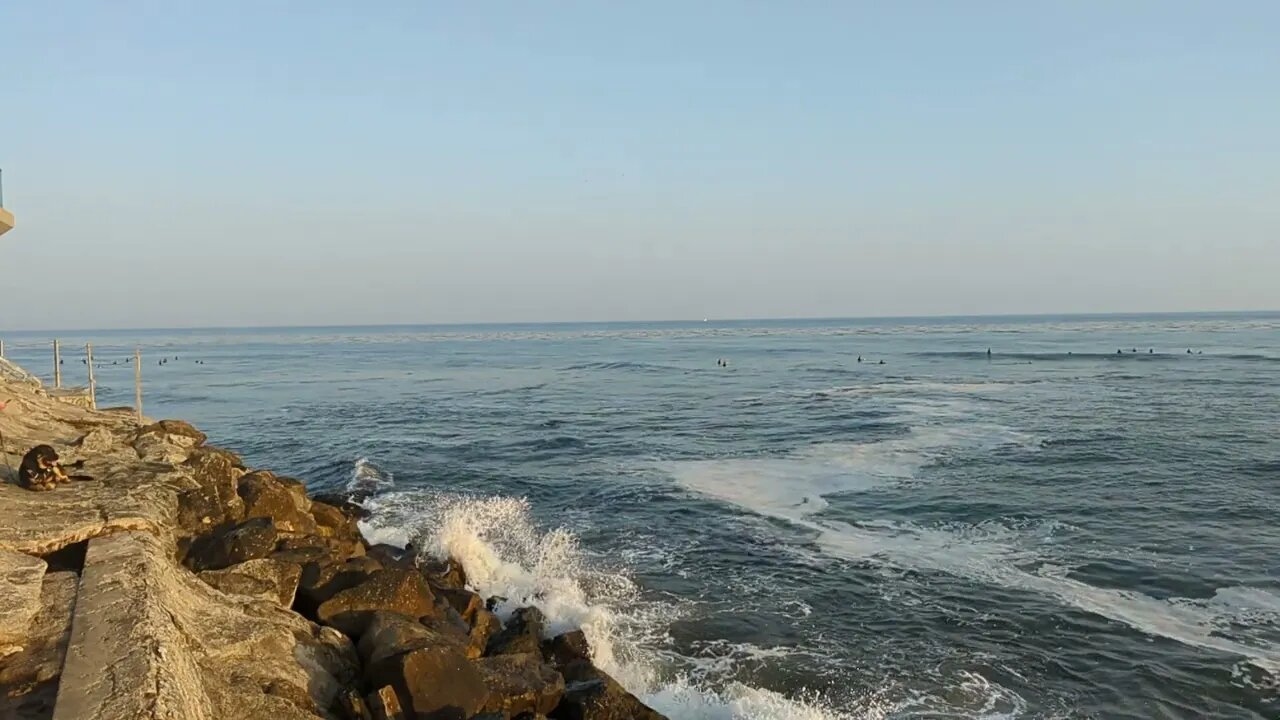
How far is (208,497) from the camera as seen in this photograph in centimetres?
1138

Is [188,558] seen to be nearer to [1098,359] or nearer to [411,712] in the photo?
[411,712]

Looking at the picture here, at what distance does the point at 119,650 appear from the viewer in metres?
5.94

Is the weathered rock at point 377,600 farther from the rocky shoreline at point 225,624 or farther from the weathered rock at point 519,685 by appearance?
the weathered rock at point 519,685

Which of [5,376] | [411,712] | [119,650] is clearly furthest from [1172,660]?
[5,376]

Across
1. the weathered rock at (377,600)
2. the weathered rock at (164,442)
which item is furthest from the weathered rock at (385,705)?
the weathered rock at (164,442)

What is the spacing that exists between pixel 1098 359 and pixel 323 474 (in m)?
66.4

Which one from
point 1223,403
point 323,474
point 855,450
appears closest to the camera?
point 323,474

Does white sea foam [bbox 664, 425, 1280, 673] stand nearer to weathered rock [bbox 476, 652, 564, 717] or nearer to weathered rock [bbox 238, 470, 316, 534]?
weathered rock [bbox 476, 652, 564, 717]

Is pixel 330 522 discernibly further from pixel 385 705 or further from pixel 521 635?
pixel 385 705

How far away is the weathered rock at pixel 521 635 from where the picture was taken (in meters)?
10.1

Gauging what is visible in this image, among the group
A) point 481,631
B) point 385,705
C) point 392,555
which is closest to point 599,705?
point 385,705

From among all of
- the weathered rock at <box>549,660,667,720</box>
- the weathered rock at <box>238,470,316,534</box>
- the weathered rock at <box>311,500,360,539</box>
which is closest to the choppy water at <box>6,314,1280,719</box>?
the weathered rock at <box>549,660,667,720</box>

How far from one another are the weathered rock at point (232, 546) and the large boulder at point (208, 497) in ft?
1.91

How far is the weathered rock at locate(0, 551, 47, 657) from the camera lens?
6.31 m
